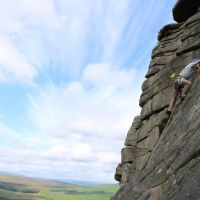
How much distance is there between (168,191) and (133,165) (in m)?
27.4

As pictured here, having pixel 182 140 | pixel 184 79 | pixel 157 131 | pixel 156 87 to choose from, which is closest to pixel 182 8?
pixel 156 87

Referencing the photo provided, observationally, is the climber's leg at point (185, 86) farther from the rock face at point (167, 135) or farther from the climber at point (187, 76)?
the rock face at point (167, 135)

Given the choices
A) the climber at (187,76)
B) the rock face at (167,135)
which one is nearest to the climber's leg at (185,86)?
the climber at (187,76)

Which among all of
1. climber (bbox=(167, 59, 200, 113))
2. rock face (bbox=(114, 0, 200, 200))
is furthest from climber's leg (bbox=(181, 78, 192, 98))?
rock face (bbox=(114, 0, 200, 200))

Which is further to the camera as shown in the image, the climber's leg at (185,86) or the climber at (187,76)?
the climber at (187,76)

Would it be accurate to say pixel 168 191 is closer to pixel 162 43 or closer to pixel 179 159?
pixel 179 159

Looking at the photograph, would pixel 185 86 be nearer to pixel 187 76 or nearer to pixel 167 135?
pixel 187 76

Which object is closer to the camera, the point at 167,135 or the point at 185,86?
the point at 167,135

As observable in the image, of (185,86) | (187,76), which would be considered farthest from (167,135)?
(187,76)

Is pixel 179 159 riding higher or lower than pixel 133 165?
lower

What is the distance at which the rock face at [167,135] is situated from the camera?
16.8 meters

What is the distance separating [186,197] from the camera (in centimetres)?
1491

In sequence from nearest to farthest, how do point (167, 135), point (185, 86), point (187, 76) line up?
point (167, 135) < point (185, 86) < point (187, 76)

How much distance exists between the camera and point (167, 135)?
24156 mm
